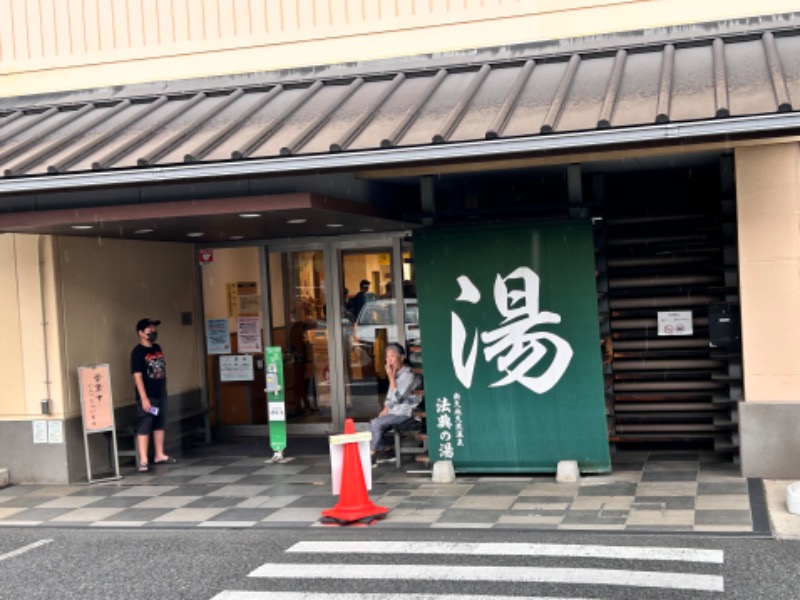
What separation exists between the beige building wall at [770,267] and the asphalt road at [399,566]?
2.60 m

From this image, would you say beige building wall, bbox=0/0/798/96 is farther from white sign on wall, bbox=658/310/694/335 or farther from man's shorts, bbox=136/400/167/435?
man's shorts, bbox=136/400/167/435

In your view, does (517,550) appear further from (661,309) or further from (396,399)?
(661,309)

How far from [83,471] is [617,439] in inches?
251

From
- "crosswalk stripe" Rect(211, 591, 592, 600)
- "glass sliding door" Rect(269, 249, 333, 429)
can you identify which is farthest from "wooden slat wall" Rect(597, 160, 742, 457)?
"crosswalk stripe" Rect(211, 591, 592, 600)

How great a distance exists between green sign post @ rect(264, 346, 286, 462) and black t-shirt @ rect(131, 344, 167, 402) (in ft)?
4.41

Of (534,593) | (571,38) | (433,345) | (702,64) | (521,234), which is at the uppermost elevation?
(571,38)

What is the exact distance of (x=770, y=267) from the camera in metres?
10.2

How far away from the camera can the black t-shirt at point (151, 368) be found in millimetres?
12766

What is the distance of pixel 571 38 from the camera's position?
11453 mm

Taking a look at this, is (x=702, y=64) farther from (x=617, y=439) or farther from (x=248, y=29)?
(x=248, y=29)

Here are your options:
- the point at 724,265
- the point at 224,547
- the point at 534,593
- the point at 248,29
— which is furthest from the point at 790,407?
the point at 248,29

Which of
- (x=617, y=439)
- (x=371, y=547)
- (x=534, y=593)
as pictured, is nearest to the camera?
(x=534, y=593)

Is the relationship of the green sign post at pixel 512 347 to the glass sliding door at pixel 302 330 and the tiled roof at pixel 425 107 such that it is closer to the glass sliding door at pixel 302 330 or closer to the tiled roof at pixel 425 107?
the tiled roof at pixel 425 107

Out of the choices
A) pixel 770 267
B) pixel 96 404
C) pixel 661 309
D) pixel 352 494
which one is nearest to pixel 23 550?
pixel 352 494
